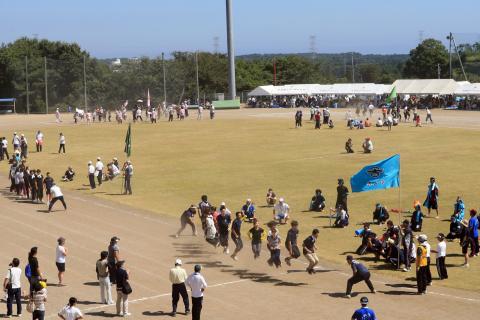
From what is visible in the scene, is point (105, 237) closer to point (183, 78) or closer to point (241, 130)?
point (241, 130)

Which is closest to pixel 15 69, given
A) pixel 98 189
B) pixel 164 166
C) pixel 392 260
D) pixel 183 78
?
pixel 183 78

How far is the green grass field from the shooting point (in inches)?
1128

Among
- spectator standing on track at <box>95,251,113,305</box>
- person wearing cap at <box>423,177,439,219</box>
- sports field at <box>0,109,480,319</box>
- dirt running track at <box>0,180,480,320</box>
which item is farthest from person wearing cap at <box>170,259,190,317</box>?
person wearing cap at <box>423,177,439,219</box>

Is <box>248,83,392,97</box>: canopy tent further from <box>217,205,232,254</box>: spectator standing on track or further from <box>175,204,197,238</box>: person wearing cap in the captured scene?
<box>217,205,232,254</box>: spectator standing on track

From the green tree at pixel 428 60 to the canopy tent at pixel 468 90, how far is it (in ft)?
167

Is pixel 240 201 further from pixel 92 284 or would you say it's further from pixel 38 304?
pixel 38 304

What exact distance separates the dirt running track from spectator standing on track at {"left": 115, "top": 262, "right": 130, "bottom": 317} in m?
0.26

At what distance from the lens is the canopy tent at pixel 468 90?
7288 cm

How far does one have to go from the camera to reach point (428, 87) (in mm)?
78188

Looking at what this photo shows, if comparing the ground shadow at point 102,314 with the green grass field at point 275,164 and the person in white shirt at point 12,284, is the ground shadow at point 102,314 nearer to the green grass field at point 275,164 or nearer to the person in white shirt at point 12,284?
the person in white shirt at point 12,284

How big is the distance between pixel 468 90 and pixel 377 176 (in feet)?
178

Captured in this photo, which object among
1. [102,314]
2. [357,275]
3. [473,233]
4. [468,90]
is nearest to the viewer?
[102,314]

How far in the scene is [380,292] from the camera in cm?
1870

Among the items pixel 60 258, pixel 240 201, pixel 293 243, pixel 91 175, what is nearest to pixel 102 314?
pixel 60 258
